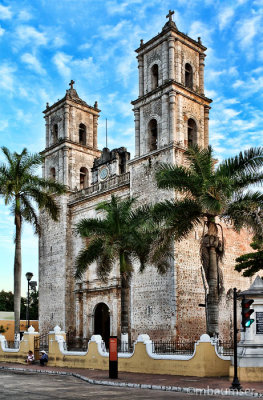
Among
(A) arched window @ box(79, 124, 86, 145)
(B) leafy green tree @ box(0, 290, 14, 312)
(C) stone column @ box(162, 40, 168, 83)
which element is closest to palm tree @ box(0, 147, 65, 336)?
(C) stone column @ box(162, 40, 168, 83)

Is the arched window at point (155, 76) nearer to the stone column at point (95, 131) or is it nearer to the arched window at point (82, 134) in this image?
the arched window at point (82, 134)

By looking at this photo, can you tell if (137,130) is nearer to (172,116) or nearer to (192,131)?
(172,116)

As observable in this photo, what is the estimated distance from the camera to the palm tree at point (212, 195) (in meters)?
17.4

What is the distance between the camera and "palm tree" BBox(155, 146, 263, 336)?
57.1 ft

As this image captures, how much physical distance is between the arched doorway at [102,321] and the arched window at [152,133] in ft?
34.3

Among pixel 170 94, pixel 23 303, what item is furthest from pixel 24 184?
pixel 23 303

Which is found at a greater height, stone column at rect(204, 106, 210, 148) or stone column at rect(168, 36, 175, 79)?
stone column at rect(168, 36, 175, 79)

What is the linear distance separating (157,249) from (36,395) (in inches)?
278

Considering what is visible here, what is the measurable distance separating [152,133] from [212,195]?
13.1 metres

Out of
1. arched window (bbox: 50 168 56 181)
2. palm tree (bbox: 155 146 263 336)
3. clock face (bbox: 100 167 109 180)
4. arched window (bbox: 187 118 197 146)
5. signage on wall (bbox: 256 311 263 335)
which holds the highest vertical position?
arched window (bbox: 187 118 197 146)

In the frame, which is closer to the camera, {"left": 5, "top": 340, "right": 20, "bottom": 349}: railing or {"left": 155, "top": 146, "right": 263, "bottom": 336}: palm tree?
{"left": 155, "top": 146, "right": 263, "bottom": 336}: palm tree

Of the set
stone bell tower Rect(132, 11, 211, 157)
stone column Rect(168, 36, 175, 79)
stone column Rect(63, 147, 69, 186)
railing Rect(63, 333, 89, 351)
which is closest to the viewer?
stone bell tower Rect(132, 11, 211, 157)

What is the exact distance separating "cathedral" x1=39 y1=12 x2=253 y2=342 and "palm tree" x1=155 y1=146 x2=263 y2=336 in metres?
7.48

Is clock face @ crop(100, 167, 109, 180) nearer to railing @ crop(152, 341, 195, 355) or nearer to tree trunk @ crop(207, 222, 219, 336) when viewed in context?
railing @ crop(152, 341, 195, 355)
